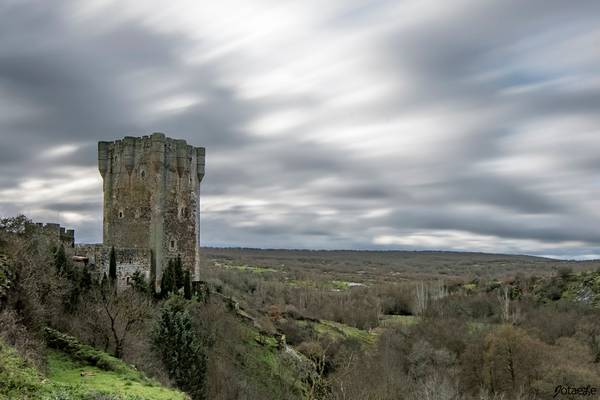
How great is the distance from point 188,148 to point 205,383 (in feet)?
52.1

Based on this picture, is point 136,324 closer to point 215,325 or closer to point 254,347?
point 215,325

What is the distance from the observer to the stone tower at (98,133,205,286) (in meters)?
33.4

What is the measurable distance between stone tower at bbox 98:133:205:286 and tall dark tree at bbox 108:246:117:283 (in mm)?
849

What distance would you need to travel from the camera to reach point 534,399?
29984 mm

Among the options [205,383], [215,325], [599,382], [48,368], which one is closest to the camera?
[48,368]

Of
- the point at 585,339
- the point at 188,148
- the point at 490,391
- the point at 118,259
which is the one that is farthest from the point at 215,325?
the point at 585,339

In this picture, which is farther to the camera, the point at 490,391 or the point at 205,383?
the point at 490,391

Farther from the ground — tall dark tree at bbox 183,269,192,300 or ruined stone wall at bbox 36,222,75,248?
ruined stone wall at bbox 36,222,75,248

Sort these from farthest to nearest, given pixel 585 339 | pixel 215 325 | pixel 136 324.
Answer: pixel 585 339 → pixel 215 325 → pixel 136 324
